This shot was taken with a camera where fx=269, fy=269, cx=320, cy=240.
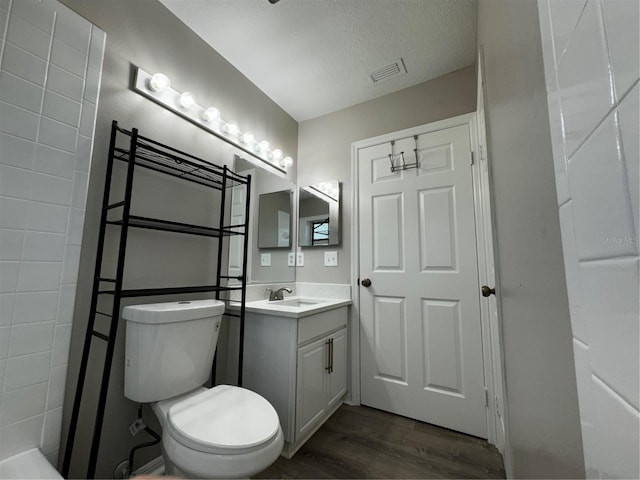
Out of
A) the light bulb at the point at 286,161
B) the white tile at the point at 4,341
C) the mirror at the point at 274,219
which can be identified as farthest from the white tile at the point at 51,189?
the light bulb at the point at 286,161

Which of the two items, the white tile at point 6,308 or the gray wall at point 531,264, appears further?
the white tile at point 6,308

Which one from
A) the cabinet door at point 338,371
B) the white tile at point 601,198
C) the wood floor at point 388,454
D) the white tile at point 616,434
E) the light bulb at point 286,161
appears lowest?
the wood floor at point 388,454

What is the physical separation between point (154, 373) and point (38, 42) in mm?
1368

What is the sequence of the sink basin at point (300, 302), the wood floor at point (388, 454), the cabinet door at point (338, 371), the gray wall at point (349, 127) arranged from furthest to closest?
the sink basin at point (300, 302), the gray wall at point (349, 127), the cabinet door at point (338, 371), the wood floor at point (388, 454)

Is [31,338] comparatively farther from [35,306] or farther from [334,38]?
[334,38]

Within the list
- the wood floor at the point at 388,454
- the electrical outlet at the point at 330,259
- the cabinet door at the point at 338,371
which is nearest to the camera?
the wood floor at the point at 388,454

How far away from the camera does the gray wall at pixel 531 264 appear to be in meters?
0.44

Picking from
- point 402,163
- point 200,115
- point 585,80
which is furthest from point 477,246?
point 200,115

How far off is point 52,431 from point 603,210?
1634mm

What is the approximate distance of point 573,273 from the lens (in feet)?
1.03

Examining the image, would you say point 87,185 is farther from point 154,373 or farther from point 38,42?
point 154,373

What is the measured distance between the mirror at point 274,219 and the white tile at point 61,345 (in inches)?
46.2

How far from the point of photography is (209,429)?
0.95 meters

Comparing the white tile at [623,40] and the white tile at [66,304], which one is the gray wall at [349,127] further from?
the white tile at [623,40]
